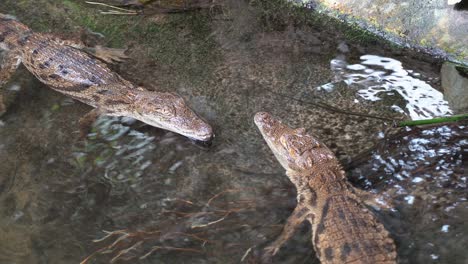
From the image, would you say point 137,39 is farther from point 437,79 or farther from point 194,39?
point 437,79

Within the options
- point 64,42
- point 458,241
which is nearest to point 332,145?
point 458,241

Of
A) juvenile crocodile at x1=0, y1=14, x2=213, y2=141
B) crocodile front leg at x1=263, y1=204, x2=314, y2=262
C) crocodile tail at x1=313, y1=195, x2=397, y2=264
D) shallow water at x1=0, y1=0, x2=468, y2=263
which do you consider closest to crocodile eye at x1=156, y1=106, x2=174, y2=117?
juvenile crocodile at x1=0, y1=14, x2=213, y2=141

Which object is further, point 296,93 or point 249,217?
point 296,93

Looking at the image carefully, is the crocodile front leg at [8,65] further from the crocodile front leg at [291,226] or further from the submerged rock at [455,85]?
the submerged rock at [455,85]

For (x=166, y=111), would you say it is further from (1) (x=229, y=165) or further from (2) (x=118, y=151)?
(1) (x=229, y=165)

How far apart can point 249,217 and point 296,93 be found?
54.6 inches

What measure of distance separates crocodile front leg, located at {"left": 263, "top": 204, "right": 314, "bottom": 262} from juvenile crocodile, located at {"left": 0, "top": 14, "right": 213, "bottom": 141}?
0.98m

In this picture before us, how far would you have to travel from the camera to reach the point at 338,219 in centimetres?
328

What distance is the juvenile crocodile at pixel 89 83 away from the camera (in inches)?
165

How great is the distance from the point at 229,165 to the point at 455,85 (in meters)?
2.05

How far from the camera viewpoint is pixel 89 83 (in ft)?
14.6

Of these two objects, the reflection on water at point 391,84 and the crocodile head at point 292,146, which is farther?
the reflection on water at point 391,84

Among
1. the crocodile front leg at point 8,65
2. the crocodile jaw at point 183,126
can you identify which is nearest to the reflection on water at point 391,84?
the crocodile jaw at point 183,126

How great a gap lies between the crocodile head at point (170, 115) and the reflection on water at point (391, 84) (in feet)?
3.91
